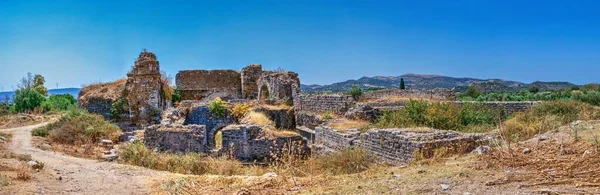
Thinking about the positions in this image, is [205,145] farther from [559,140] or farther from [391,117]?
[559,140]

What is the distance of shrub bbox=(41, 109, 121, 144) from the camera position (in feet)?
54.4

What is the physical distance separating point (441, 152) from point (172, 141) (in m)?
9.11

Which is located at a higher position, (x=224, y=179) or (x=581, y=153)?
(x=581, y=153)

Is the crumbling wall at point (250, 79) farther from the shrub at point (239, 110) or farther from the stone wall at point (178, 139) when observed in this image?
the stone wall at point (178, 139)

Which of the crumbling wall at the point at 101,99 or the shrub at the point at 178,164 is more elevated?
the crumbling wall at the point at 101,99

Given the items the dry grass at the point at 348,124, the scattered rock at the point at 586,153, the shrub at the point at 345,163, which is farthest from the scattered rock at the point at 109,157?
the scattered rock at the point at 586,153

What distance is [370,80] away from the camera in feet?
250

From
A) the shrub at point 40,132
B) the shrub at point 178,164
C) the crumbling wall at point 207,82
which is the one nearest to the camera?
the shrub at point 178,164

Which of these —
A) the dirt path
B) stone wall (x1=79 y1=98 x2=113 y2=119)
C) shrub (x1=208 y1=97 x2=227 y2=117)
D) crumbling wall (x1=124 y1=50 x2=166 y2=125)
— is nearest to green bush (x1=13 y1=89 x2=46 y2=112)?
stone wall (x1=79 y1=98 x2=113 y2=119)

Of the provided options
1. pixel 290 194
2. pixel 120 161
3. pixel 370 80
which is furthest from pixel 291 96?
pixel 370 80

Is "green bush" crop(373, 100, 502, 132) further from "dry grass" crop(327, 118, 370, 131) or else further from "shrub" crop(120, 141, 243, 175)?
"shrub" crop(120, 141, 243, 175)

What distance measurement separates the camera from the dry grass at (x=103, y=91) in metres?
23.4

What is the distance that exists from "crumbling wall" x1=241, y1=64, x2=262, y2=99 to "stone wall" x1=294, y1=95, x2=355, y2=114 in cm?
977

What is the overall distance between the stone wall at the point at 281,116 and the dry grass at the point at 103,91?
7.94 meters
